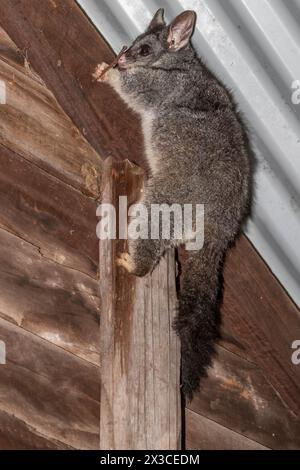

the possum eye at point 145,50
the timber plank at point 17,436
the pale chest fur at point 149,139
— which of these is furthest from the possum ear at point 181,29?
the timber plank at point 17,436

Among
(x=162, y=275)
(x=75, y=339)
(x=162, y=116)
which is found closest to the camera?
(x=162, y=275)

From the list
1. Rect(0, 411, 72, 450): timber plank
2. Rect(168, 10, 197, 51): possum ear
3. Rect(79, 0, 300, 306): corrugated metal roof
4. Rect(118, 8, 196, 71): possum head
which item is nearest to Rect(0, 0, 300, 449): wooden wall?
Rect(0, 411, 72, 450): timber plank

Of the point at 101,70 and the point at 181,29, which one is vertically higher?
the point at 181,29

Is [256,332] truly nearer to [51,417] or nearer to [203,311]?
[203,311]

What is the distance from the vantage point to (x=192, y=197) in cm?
352

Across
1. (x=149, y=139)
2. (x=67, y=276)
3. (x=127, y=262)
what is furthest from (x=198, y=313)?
(x=149, y=139)

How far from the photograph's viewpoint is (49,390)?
3.39 meters

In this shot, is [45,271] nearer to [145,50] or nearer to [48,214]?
[48,214]

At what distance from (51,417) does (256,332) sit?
1.18 meters

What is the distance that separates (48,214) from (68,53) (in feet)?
2.69

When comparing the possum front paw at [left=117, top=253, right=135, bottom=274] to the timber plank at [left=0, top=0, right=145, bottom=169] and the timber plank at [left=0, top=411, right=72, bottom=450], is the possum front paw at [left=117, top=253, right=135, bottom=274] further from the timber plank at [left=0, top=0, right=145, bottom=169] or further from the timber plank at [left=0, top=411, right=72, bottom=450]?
the timber plank at [left=0, top=411, right=72, bottom=450]

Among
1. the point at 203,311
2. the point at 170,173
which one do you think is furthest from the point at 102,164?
the point at 203,311

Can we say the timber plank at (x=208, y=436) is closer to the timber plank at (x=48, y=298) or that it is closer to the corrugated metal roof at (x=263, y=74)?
the timber plank at (x=48, y=298)

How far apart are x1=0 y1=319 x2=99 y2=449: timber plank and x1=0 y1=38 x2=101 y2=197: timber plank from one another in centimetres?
82
